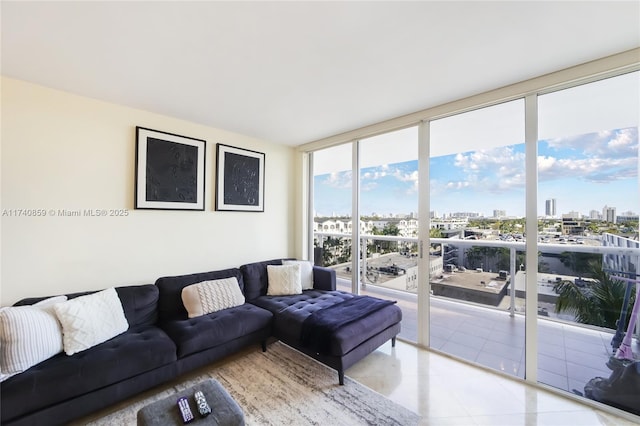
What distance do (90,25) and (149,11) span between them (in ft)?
1.39

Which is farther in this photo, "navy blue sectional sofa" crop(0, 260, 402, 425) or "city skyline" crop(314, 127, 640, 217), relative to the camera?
"city skyline" crop(314, 127, 640, 217)

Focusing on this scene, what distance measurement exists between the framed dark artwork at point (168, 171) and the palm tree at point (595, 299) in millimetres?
3658

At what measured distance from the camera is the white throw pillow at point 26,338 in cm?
159

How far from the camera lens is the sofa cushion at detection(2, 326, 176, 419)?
59.2 inches

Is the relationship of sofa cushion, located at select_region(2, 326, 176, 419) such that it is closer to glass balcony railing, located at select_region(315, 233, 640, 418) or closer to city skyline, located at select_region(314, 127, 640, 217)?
glass balcony railing, located at select_region(315, 233, 640, 418)

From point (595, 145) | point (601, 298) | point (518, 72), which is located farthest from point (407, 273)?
point (518, 72)

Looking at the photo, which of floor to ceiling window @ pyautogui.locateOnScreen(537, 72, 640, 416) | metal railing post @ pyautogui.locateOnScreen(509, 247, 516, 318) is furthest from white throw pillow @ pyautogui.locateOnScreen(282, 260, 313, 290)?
floor to ceiling window @ pyautogui.locateOnScreen(537, 72, 640, 416)

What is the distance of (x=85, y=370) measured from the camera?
1688mm

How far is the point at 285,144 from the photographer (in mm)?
4066

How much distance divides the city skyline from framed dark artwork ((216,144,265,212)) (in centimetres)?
146

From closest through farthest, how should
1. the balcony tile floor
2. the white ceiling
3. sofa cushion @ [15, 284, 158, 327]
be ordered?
the white ceiling < the balcony tile floor < sofa cushion @ [15, 284, 158, 327]

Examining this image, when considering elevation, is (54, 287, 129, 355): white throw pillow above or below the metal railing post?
below

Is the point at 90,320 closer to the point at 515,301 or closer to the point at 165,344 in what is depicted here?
the point at 165,344

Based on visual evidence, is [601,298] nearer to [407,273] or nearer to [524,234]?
[524,234]
